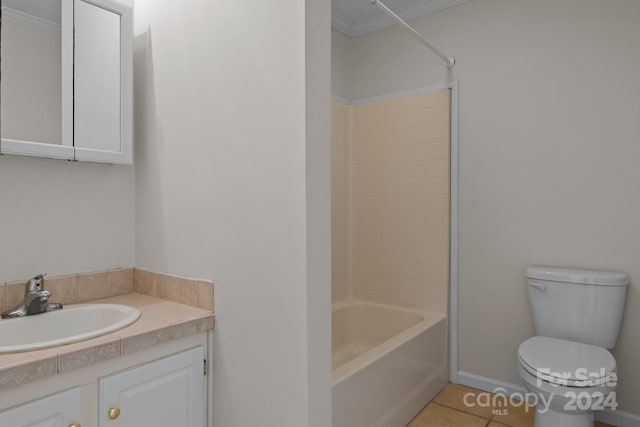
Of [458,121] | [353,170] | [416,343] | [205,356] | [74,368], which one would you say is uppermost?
[458,121]

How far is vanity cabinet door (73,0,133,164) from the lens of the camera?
1.55 metres

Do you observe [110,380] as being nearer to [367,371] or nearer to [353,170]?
[367,371]

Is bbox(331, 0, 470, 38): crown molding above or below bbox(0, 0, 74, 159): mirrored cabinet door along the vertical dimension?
above

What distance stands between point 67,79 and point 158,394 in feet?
4.07

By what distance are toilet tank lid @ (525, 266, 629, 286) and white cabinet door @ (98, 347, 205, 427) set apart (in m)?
1.79

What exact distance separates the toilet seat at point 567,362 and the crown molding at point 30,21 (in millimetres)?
2412

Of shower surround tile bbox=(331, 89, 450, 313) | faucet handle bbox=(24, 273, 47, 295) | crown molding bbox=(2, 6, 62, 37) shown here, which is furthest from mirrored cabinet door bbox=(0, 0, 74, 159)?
shower surround tile bbox=(331, 89, 450, 313)

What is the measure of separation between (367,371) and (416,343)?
0.54 meters

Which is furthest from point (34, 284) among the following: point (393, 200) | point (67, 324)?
point (393, 200)

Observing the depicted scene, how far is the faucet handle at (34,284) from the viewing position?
4.64 ft

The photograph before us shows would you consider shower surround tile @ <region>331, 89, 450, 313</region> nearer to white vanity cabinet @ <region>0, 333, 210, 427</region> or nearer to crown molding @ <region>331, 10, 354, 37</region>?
crown molding @ <region>331, 10, 354, 37</region>

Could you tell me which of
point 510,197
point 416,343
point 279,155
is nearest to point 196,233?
point 279,155

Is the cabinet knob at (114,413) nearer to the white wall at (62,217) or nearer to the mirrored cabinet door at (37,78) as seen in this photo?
the white wall at (62,217)

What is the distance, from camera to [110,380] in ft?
3.95
